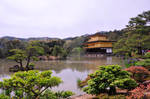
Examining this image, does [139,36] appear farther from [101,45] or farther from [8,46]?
[8,46]

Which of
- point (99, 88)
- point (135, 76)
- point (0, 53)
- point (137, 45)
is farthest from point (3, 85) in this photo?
point (0, 53)

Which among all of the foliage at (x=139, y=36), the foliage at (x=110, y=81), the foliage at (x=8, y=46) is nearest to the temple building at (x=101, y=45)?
the foliage at (x=139, y=36)

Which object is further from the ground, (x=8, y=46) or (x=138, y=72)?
(x=8, y=46)

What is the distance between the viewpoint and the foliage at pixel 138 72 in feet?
16.3

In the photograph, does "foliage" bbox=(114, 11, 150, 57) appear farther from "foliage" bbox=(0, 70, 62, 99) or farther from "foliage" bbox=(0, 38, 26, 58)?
"foliage" bbox=(0, 38, 26, 58)

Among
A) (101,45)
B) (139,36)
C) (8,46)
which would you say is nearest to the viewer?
(139,36)

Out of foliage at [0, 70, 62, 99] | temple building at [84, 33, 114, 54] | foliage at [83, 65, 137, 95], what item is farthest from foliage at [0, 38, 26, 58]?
foliage at [83, 65, 137, 95]

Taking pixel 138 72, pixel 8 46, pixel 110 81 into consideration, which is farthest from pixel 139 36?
pixel 8 46

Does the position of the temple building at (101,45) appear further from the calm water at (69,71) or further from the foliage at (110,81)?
the foliage at (110,81)

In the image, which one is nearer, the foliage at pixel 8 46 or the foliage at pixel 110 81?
the foliage at pixel 110 81

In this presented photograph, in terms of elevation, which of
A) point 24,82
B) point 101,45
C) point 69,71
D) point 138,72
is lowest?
point 69,71

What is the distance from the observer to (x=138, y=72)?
16.4ft

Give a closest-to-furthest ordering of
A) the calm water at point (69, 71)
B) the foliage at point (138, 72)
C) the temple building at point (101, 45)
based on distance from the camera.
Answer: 1. the foliage at point (138, 72)
2. the calm water at point (69, 71)
3. the temple building at point (101, 45)

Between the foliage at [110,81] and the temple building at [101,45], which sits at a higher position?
the temple building at [101,45]
